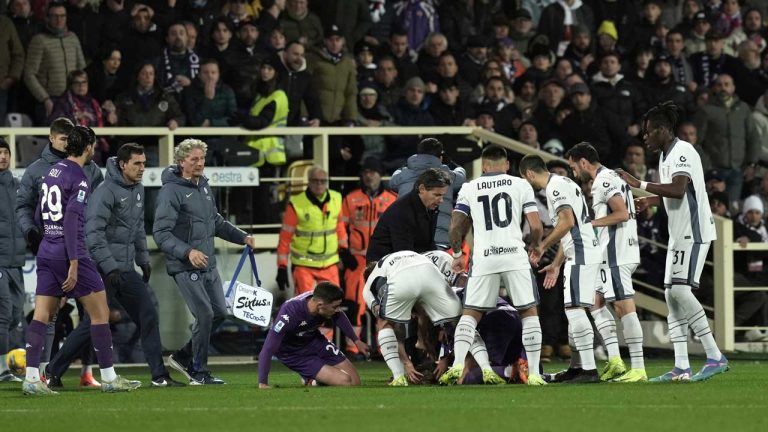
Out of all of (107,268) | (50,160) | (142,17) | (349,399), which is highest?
(142,17)

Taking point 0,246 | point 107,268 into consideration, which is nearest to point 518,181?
point 107,268

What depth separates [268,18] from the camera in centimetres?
2150

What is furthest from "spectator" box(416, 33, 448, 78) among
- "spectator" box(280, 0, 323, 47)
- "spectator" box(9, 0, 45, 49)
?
"spectator" box(9, 0, 45, 49)

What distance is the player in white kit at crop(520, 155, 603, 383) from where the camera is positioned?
43.9 feet

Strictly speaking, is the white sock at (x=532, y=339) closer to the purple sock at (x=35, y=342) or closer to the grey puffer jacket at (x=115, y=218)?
the grey puffer jacket at (x=115, y=218)

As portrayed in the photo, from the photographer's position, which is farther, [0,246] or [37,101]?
[37,101]

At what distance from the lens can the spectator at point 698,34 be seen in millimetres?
24609

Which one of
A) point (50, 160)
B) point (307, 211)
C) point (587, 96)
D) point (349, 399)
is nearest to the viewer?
point (349, 399)

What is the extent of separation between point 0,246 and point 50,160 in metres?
1.12

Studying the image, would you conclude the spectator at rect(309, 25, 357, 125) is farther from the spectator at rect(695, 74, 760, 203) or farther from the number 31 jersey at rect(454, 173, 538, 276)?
the number 31 jersey at rect(454, 173, 538, 276)

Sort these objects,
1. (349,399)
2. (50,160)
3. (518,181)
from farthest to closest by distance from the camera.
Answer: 1. (50,160)
2. (518,181)
3. (349,399)

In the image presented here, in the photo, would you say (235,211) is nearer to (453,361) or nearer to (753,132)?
(453,361)

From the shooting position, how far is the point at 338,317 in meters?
13.8

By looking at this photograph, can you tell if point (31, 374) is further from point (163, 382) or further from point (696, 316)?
point (696, 316)
